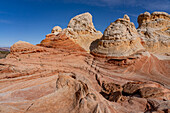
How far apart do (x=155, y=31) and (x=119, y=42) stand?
995 centimetres

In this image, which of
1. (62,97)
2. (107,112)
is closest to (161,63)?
(107,112)

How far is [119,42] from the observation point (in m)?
7.45

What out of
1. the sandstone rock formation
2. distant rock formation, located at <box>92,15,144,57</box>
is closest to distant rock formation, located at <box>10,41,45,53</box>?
the sandstone rock formation

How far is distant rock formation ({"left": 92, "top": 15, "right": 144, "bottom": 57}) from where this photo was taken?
7.34 meters

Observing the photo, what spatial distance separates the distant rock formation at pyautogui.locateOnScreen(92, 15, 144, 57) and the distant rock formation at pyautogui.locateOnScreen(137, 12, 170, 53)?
22.7ft

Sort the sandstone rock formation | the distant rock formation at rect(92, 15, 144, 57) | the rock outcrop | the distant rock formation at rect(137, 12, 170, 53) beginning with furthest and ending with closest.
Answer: the distant rock formation at rect(137, 12, 170, 53) → the rock outcrop → the distant rock formation at rect(92, 15, 144, 57) → the sandstone rock formation

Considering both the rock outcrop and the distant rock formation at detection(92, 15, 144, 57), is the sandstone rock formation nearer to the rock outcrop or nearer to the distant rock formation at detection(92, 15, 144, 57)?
the distant rock formation at detection(92, 15, 144, 57)

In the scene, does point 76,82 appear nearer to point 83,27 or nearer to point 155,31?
point 83,27

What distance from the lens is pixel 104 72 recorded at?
6277 mm

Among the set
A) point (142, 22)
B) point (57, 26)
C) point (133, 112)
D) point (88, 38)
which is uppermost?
point (142, 22)

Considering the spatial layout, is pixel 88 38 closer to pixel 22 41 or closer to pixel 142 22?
pixel 22 41

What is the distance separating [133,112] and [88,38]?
8.61 m

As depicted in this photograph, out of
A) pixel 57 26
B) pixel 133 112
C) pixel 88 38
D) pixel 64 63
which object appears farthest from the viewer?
pixel 57 26

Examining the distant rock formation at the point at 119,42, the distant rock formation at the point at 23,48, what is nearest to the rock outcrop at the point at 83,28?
the distant rock formation at the point at 119,42
